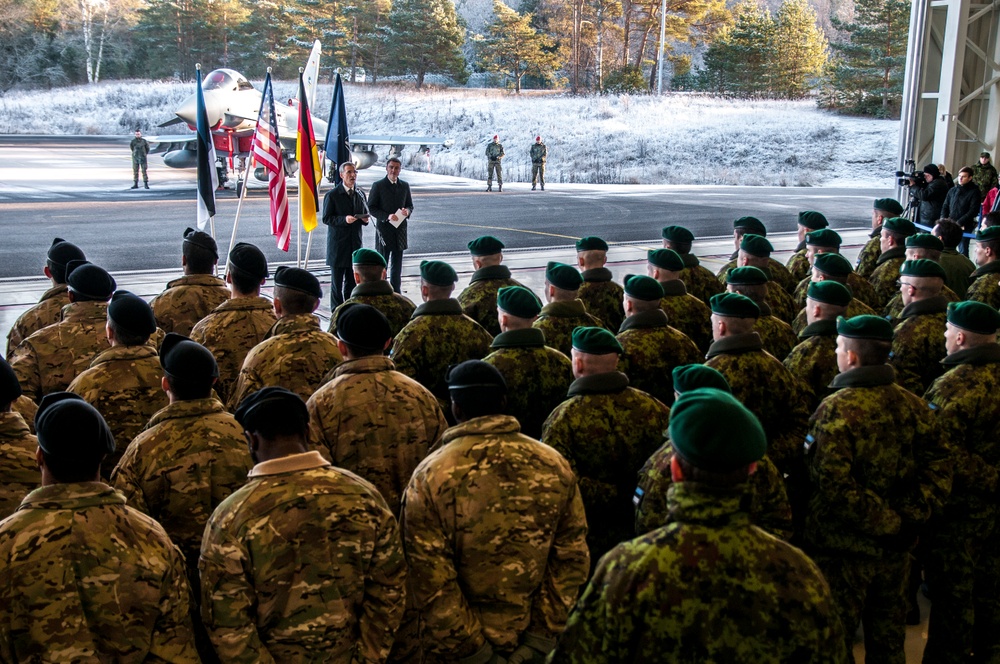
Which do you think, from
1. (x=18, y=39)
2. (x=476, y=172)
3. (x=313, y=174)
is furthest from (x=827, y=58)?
(x=313, y=174)

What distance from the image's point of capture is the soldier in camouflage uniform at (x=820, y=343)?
4.76 metres

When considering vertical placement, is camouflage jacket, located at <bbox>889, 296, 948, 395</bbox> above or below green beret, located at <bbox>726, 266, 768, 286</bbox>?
below

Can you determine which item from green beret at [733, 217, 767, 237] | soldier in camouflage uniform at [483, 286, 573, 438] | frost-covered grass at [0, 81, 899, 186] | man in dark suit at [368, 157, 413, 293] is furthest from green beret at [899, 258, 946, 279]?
frost-covered grass at [0, 81, 899, 186]

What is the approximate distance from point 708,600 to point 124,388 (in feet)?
9.62

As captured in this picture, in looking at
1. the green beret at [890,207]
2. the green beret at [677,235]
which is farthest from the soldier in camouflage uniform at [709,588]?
the green beret at [890,207]

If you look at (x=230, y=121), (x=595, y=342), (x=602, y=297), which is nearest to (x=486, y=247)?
(x=602, y=297)

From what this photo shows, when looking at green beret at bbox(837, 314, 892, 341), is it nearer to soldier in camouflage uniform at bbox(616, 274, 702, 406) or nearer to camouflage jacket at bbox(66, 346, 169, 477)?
soldier in camouflage uniform at bbox(616, 274, 702, 406)

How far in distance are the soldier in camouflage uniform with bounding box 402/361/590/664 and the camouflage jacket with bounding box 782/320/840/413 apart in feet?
7.13

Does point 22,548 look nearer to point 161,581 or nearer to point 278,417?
point 161,581

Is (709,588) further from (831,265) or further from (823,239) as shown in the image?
(823,239)

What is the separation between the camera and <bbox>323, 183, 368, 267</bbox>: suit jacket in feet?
33.2

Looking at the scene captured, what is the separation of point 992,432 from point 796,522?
39.1 inches

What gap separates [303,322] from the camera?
15.4 ft

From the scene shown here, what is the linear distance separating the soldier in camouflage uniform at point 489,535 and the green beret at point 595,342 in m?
0.76
